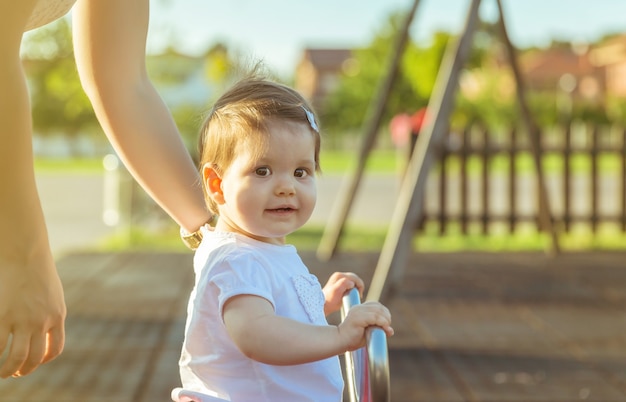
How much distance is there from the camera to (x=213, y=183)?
150 cm

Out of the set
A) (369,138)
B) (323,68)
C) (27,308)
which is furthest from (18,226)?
(323,68)

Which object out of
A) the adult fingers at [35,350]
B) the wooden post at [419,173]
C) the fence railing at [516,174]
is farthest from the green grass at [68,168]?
the adult fingers at [35,350]

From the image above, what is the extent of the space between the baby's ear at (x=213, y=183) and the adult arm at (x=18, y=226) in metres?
0.41

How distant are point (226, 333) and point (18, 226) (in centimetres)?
40

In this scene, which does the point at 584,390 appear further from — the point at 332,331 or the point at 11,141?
the point at 11,141

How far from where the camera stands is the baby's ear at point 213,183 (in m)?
1.50

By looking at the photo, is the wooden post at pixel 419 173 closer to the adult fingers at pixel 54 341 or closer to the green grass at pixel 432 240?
the adult fingers at pixel 54 341

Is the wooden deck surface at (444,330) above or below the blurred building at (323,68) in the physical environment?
below

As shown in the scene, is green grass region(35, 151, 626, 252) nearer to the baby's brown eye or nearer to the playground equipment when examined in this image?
the playground equipment

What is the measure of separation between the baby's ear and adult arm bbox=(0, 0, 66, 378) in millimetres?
407

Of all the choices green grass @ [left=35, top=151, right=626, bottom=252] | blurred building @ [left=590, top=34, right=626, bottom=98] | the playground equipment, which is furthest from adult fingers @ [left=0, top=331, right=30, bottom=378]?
blurred building @ [left=590, top=34, right=626, bottom=98]

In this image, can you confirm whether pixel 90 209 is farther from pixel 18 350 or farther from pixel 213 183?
pixel 18 350

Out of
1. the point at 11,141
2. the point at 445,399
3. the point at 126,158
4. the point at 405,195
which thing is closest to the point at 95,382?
the point at 445,399

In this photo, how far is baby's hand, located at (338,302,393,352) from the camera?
1253mm
